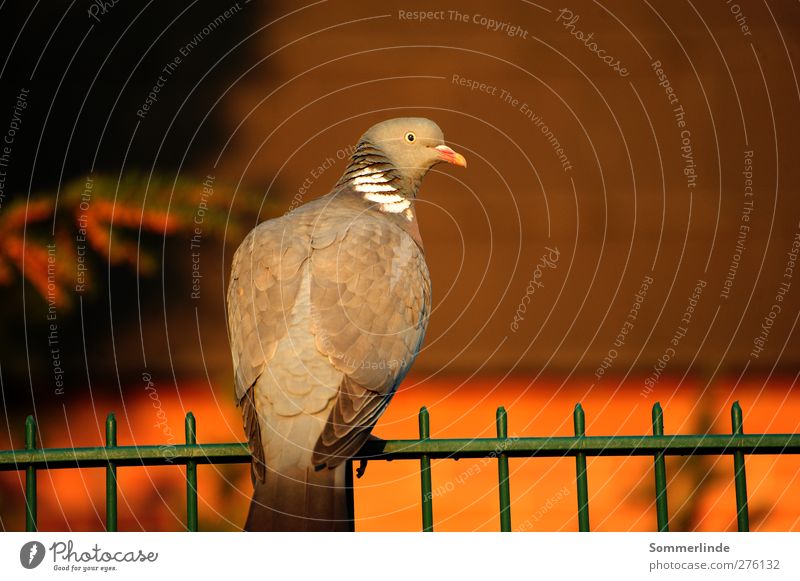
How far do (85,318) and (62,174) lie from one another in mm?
997

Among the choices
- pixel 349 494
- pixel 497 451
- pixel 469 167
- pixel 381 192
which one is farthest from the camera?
pixel 469 167

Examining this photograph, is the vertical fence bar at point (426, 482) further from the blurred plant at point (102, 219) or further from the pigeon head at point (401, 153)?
the blurred plant at point (102, 219)

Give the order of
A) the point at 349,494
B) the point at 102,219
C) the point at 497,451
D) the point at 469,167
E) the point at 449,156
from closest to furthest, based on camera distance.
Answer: the point at 497,451 → the point at 349,494 → the point at 449,156 → the point at 102,219 → the point at 469,167

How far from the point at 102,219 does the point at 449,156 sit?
3106mm

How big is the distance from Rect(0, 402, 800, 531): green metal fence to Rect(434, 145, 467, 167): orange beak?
174 cm

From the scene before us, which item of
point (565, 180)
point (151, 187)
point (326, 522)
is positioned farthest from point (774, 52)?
point (326, 522)

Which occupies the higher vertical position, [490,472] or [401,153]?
[401,153]

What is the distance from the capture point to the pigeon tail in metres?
4.30

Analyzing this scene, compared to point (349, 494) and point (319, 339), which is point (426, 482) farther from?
point (319, 339)

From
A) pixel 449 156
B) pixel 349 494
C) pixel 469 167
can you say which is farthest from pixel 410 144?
pixel 469 167

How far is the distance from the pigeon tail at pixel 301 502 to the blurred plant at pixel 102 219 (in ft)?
12.6

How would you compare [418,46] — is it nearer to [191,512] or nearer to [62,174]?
[62,174]

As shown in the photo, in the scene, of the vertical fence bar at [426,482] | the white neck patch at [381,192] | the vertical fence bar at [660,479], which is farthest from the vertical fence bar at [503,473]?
the white neck patch at [381,192]

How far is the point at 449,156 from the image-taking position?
571cm
